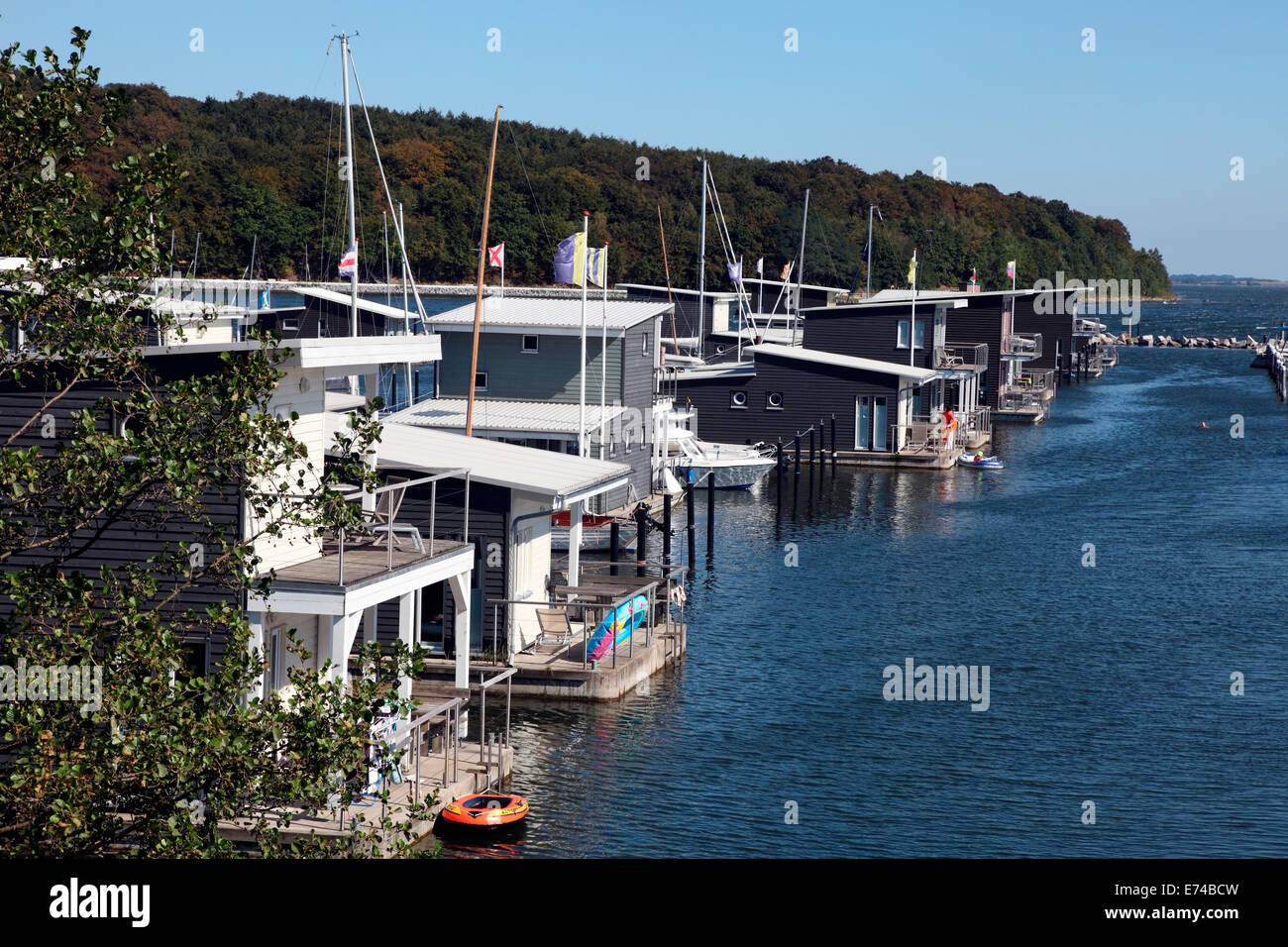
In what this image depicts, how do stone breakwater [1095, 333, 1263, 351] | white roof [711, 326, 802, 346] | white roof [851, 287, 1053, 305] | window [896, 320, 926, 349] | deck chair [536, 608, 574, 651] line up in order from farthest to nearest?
stone breakwater [1095, 333, 1263, 351] → white roof [851, 287, 1053, 305] → white roof [711, 326, 802, 346] → window [896, 320, 926, 349] → deck chair [536, 608, 574, 651]

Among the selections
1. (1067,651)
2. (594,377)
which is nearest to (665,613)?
(1067,651)

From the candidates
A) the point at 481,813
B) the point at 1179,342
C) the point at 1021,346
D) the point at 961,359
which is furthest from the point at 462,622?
the point at 1179,342

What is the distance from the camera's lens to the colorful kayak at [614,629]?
89.9ft

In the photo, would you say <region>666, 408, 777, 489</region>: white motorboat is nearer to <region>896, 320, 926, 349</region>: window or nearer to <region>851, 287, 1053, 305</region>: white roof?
<region>896, 320, 926, 349</region>: window

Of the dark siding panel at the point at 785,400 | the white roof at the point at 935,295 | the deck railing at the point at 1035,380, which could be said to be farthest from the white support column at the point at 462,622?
the deck railing at the point at 1035,380

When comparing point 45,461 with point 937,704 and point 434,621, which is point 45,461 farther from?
point 937,704

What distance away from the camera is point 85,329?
10.5 metres

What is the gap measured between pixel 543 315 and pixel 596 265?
6365mm

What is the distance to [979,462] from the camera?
6831 cm

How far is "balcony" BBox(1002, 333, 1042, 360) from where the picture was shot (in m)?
93.9

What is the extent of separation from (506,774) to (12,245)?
13330 mm

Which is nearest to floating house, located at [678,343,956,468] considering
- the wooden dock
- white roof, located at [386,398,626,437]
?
white roof, located at [386,398,626,437]

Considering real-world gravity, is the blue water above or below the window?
below

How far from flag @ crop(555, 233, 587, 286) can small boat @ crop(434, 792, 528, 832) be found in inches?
893
